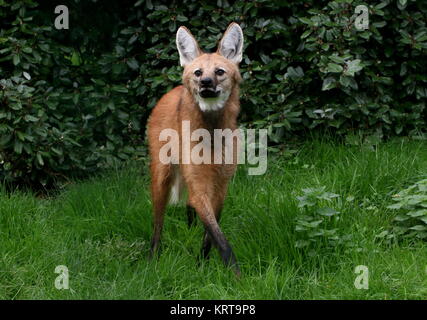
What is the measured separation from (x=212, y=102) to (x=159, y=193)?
75 centimetres

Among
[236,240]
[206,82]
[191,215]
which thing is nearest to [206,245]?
[236,240]

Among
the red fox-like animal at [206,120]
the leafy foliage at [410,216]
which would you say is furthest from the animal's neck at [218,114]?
the leafy foliage at [410,216]

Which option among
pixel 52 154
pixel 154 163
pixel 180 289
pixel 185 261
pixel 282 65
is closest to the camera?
pixel 180 289

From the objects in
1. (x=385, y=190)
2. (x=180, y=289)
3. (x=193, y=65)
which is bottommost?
(x=180, y=289)

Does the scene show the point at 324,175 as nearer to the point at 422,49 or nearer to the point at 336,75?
the point at 336,75

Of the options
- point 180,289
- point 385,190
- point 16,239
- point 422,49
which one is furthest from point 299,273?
point 422,49

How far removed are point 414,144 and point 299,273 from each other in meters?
1.95

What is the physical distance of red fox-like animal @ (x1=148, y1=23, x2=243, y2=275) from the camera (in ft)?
12.6

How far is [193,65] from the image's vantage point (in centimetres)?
397

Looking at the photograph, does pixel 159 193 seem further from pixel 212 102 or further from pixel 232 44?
pixel 232 44

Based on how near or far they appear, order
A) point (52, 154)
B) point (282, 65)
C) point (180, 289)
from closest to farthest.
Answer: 1. point (180, 289)
2. point (52, 154)
3. point (282, 65)

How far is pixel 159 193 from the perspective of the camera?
434 cm

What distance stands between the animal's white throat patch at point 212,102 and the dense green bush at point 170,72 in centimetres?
128

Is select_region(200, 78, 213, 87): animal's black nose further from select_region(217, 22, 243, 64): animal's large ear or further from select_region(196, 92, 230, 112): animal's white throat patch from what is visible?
select_region(217, 22, 243, 64): animal's large ear
